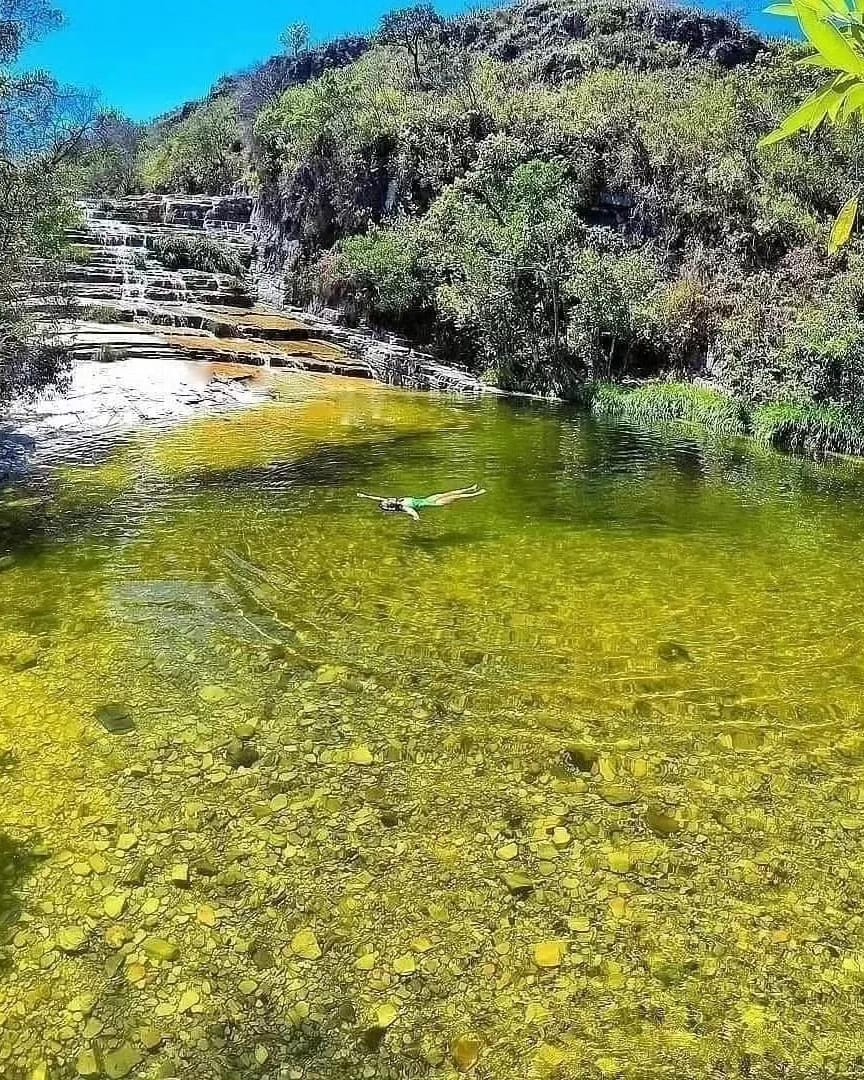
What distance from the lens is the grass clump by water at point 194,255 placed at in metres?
38.7

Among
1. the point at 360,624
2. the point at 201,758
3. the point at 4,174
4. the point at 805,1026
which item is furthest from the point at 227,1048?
the point at 4,174

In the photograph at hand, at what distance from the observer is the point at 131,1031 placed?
11.0ft

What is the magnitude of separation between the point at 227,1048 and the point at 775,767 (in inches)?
161

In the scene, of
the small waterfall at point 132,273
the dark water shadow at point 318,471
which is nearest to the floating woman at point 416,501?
the dark water shadow at point 318,471

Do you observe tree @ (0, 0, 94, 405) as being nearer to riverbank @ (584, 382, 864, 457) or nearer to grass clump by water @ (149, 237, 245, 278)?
riverbank @ (584, 382, 864, 457)

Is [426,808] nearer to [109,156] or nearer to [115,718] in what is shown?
[115,718]

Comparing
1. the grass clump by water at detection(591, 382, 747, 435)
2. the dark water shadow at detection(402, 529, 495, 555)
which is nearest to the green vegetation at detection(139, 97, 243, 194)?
the grass clump by water at detection(591, 382, 747, 435)

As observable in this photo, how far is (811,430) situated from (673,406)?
5.02 m

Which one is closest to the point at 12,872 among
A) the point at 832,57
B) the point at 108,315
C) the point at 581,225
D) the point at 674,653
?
the point at 832,57

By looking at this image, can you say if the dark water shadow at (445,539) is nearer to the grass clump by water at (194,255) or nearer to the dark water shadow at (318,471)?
the dark water shadow at (318,471)

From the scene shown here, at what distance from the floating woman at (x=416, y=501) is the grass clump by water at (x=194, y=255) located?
30709 mm

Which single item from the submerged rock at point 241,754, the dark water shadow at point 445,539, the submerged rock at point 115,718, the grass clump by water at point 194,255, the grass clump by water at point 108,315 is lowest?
the submerged rock at point 115,718

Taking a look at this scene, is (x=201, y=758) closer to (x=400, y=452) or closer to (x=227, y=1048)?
(x=227, y=1048)

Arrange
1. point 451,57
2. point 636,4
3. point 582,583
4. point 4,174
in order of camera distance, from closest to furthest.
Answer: point 582,583 → point 4,174 → point 451,57 → point 636,4
